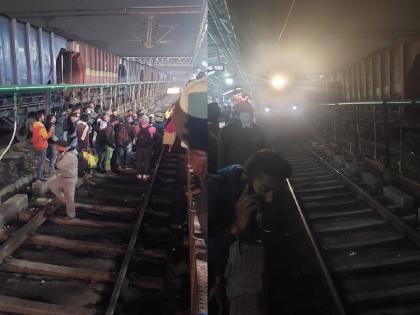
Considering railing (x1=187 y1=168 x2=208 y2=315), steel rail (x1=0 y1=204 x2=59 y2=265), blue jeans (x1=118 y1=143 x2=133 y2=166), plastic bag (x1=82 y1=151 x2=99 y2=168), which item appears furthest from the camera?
blue jeans (x1=118 y1=143 x2=133 y2=166)

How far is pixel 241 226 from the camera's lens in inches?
38.6

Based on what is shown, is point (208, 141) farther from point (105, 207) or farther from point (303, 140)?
point (105, 207)

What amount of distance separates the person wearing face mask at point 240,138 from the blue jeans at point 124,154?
6.32ft

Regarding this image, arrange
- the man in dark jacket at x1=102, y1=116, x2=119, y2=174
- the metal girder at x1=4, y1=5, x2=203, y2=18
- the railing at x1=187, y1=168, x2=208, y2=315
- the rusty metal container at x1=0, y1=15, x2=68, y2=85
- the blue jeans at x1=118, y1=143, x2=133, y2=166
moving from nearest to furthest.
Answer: the railing at x1=187, y1=168, x2=208, y2=315 < the metal girder at x1=4, y1=5, x2=203, y2=18 < the man in dark jacket at x1=102, y1=116, x2=119, y2=174 < the blue jeans at x1=118, y1=143, x2=133, y2=166 < the rusty metal container at x1=0, y1=15, x2=68, y2=85

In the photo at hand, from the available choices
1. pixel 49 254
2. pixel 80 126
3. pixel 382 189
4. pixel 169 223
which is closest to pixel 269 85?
pixel 382 189

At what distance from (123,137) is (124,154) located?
0.28 meters

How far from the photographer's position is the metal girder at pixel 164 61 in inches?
78.7

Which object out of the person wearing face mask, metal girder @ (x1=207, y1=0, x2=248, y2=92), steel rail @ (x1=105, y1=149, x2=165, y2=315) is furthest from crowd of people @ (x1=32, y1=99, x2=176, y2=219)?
the person wearing face mask

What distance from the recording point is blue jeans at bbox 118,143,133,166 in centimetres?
283

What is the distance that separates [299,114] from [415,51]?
0.41 m

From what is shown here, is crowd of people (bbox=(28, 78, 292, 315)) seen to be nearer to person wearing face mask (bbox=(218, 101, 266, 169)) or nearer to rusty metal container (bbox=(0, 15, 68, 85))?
person wearing face mask (bbox=(218, 101, 266, 169))

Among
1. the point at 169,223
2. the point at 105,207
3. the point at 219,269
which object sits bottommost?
the point at 169,223

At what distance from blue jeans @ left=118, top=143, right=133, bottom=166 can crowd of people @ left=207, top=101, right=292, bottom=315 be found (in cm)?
192

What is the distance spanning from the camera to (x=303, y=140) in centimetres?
116
